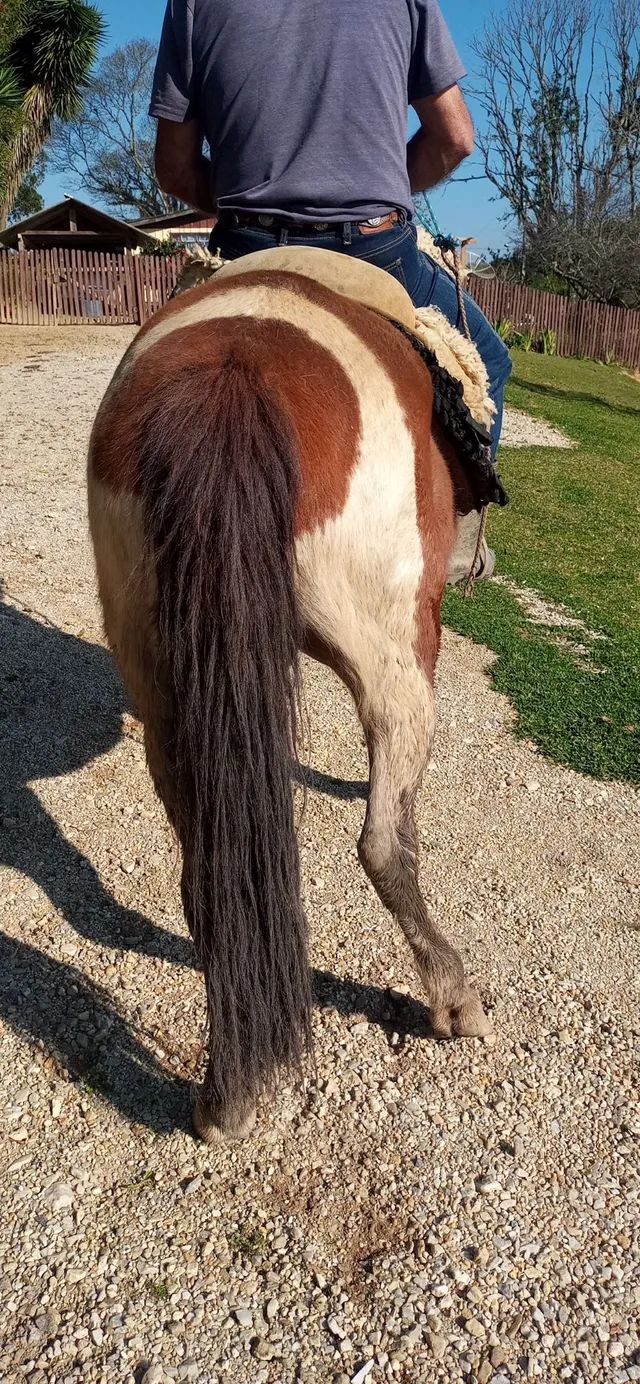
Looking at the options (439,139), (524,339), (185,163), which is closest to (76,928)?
(185,163)

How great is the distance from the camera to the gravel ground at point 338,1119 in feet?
6.07

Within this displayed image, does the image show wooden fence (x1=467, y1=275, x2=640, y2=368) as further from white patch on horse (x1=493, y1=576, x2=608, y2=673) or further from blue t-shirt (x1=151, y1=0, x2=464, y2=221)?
blue t-shirt (x1=151, y1=0, x2=464, y2=221)

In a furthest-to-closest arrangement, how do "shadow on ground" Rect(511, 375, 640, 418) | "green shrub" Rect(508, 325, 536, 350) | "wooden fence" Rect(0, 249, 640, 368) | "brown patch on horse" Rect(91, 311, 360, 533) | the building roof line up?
the building roof
"green shrub" Rect(508, 325, 536, 350)
"wooden fence" Rect(0, 249, 640, 368)
"shadow on ground" Rect(511, 375, 640, 418)
"brown patch on horse" Rect(91, 311, 360, 533)

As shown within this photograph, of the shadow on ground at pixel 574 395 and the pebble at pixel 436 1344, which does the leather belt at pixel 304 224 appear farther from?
the shadow on ground at pixel 574 395

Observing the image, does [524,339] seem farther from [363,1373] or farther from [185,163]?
[363,1373]

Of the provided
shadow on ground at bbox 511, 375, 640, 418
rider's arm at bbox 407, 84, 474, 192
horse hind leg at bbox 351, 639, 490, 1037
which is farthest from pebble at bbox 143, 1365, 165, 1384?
shadow on ground at bbox 511, 375, 640, 418

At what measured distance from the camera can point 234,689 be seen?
1744 mm

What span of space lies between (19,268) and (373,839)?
2392 centimetres

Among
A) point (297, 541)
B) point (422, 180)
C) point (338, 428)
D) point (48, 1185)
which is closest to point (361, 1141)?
point (48, 1185)

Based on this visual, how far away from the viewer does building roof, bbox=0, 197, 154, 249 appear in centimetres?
2980

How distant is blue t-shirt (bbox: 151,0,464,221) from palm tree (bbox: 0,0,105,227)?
2760 centimetres

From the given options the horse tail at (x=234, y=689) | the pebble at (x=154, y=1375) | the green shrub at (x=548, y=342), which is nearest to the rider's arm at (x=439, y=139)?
the horse tail at (x=234, y=689)

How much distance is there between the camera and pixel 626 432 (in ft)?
49.5

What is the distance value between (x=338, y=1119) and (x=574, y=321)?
96.7ft
